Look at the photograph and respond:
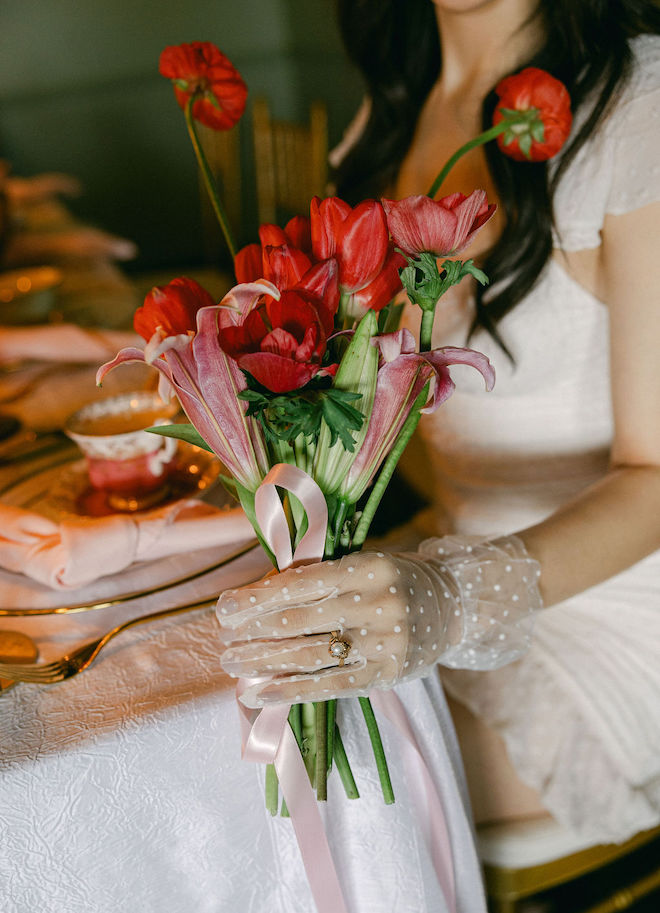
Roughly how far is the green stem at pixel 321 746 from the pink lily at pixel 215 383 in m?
0.17

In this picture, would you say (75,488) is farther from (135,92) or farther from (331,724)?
(135,92)

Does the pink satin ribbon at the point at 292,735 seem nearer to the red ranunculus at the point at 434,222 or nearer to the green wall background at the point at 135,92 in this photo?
the red ranunculus at the point at 434,222

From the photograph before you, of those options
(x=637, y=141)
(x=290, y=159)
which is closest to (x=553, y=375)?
(x=637, y=141)

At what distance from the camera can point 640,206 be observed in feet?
2.67

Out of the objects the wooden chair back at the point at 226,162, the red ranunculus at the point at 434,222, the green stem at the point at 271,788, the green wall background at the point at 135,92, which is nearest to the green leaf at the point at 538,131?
the red ranunculus at the point at 434,222

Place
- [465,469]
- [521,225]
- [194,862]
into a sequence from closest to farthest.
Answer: [194,862]
[521,225]
[465,469]

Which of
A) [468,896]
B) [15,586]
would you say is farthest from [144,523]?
[468,896]

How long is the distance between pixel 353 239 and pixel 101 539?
366 mm

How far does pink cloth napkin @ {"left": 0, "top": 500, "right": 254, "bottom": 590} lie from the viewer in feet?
2.20

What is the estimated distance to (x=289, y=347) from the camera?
43 cm

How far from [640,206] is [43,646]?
2.35 feet

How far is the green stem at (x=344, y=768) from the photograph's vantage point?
563mm

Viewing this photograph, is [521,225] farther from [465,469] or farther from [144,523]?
[144,523]

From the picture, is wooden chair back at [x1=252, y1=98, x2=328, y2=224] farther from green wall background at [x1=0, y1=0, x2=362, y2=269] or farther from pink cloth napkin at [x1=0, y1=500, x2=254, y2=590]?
pink cloth napkin at [x1=0, y1=500, x2=254, y2=590]
